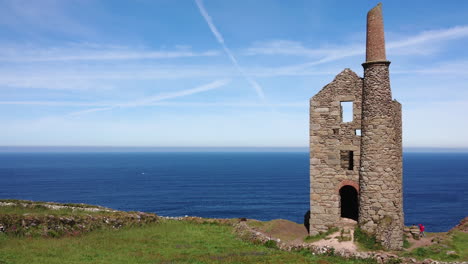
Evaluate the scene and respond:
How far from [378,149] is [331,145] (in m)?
2.85

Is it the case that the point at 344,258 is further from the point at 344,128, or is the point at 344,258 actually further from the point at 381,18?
the point at 381,18

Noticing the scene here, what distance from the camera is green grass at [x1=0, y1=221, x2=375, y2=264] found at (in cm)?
1625

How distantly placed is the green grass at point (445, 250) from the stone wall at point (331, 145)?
4934 millimetres

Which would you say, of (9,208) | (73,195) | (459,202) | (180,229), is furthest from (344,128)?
(73,195)

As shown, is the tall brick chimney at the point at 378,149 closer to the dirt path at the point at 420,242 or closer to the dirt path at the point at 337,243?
the dirt path at the point at 420,242

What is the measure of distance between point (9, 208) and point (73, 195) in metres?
73.5

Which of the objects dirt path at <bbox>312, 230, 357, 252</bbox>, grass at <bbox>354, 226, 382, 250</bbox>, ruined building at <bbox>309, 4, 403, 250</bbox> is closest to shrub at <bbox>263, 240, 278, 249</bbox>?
dirt path at <bbox>312, 230, 357, 252</bbox>

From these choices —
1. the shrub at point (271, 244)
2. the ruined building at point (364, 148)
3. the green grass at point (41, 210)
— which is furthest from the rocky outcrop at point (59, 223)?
the ruined building at point (364, 148)

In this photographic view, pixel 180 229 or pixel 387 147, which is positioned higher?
pixel 387 147

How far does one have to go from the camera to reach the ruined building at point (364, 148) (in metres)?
21.8

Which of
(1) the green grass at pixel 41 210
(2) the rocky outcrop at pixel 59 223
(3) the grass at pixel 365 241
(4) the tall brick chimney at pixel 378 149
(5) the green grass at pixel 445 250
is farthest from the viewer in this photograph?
(1) the green grass at pixel 41 210

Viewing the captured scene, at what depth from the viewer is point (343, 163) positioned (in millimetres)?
23984

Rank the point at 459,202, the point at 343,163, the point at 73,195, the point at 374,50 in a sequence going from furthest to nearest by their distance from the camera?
the point at 73,195 → the point at 459,202 → the point at 343,163 → the point at 374,50

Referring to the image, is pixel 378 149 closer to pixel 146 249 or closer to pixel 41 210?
pixel 146 249
